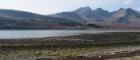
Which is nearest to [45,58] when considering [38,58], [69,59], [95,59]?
[38,58]

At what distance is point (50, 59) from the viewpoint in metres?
42.6

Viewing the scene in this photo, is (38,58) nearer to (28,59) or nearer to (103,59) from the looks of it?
(28,59)

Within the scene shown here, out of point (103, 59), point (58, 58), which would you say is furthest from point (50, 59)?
point (103, 59)

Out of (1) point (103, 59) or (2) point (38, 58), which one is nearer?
(1) point (103, 59)

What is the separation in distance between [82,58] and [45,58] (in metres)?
5.10

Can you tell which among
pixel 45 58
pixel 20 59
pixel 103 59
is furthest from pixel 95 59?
pixel 20 59

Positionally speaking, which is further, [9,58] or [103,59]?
[9,58]

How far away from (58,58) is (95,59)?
17.6 feet

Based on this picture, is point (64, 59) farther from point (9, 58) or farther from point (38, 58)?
point (9, 58)

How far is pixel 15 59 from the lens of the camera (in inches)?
1741

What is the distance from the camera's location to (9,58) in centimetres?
4500

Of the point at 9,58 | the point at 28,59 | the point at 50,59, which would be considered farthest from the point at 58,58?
the point at 9,58

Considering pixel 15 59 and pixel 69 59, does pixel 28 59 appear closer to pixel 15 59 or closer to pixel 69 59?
pixel 15 59

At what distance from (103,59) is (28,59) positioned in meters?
10.4
